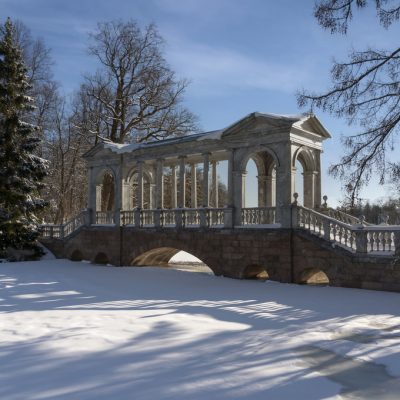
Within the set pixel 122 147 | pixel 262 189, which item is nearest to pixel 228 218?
pixel 262 189

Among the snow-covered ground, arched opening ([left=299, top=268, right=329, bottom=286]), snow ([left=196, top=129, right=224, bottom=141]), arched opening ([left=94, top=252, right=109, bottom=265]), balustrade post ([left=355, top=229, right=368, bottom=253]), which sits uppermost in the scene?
snow ([left=196, top=129, right=224, bottom=141])

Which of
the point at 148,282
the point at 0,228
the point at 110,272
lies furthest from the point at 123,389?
the point at 0,228

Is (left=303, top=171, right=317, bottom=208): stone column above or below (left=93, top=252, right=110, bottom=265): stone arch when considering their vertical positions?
above

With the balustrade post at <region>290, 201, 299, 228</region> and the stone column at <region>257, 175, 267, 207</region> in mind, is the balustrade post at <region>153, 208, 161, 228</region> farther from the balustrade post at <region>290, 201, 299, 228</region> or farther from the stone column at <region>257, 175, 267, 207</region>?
the balustrade post at <region>290, 201, 299, 228</region>

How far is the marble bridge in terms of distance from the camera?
12578mm

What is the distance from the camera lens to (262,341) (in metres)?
7.21

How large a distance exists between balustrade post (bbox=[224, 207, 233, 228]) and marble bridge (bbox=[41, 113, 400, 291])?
4cm

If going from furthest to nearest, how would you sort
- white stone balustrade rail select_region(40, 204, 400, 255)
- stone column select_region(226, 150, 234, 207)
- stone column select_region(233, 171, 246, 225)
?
stone column select_region(226, 150, 234, 207) → stone column select_region(233, 171, 246, 225) → white stone balustrade rail select_region(40, 204, 400, 255)

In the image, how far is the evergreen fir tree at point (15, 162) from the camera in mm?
21375

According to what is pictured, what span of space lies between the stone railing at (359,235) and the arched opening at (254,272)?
8.08 feet

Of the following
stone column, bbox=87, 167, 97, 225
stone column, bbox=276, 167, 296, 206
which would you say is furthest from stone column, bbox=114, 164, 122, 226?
stone column, bbox=276, 167, 296, 206

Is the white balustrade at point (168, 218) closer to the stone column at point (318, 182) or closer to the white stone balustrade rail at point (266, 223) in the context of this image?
the white stone balustrade rail at point (266, 223)

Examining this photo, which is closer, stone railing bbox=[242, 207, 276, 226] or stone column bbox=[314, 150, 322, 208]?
stone railing bbox=[242, 207, 276, 226]

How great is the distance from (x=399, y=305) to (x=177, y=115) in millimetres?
21801
